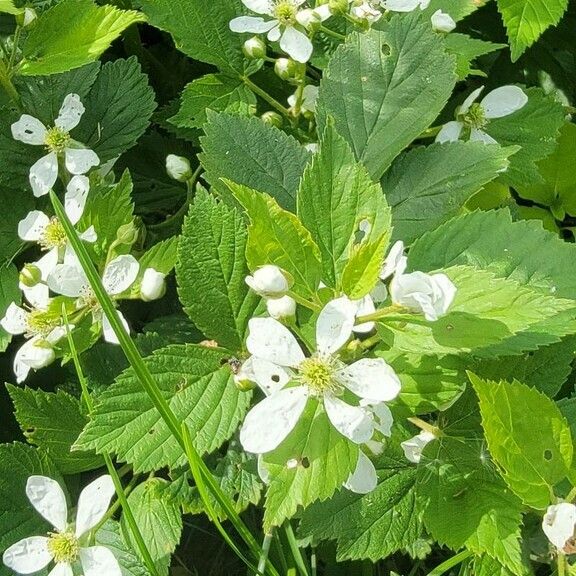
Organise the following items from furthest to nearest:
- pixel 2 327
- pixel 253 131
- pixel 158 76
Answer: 1. pixel 158 76
2. pixel 2 327
3. pixel 253 131

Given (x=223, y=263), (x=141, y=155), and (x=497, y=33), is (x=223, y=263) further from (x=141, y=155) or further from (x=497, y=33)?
(x=497, y=33)

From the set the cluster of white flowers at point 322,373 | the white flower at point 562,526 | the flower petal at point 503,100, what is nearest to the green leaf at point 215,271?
the cluster of white flowers at point 322,373

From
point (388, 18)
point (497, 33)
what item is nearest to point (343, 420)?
point (388, 18)

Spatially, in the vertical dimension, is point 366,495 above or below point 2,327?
below

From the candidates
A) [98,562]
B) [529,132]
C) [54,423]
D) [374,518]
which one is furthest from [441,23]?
[98,562]

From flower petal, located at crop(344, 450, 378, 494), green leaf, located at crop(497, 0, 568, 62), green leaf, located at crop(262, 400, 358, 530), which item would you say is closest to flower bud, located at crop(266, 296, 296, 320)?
green leaf, located at crop(262, 400, 358, 530)
